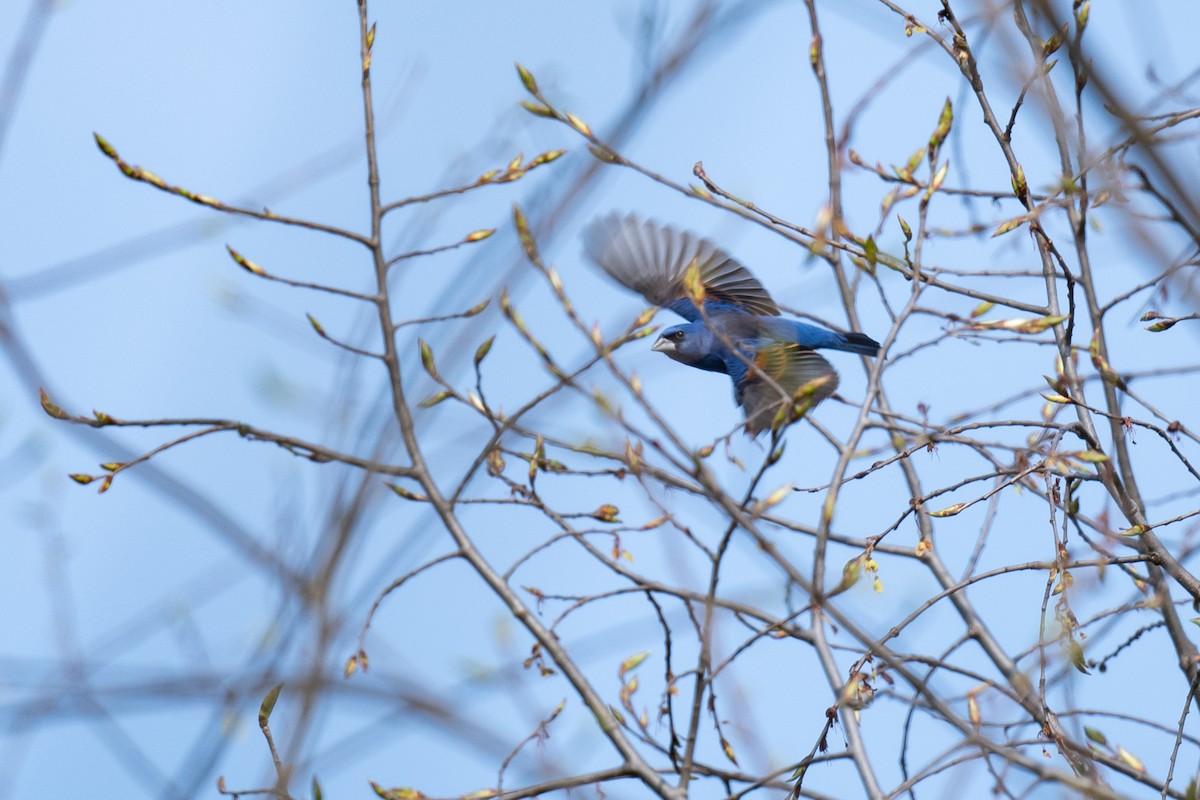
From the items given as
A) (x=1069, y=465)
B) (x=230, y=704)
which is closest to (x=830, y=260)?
(x=1069, y=465)

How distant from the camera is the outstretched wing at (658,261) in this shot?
14.7ft

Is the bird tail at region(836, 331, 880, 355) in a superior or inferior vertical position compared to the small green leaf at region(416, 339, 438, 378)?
superior

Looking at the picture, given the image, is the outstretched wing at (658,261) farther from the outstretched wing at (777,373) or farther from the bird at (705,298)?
the outstretched wing at (777,373)

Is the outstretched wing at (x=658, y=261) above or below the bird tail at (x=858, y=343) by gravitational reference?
above

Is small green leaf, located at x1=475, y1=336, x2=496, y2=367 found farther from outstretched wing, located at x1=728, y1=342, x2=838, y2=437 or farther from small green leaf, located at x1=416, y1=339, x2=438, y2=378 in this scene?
outstretched wing, located at x1=728, y1=342, x2=838, y2=437

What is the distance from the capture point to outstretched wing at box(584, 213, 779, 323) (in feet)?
14.7

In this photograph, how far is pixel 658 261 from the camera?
15.6 ft

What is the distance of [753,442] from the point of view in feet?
8.55

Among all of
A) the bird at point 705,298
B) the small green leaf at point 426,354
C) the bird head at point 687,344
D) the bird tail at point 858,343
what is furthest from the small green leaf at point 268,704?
the bird head at point 687,344

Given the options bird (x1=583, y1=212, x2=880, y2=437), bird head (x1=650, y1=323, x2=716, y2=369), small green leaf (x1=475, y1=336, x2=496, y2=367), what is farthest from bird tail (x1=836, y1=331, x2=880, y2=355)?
small green leaf (x1=475, y1=336, x2=496, y2=367)

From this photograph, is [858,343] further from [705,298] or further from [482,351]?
[482,351]

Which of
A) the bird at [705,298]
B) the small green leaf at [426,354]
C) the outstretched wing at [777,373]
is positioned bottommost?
the small green leaf at [426,354]

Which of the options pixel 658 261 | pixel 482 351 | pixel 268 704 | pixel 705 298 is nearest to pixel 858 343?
pixel 705 298

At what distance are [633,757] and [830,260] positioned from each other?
6.18 feet
